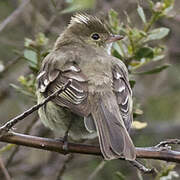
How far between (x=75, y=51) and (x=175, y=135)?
2.60 meters

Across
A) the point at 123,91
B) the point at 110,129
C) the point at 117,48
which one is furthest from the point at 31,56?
the point at 110,129

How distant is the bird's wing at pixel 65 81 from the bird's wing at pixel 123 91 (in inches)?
11.8

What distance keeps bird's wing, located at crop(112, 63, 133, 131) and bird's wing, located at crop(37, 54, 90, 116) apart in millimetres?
301

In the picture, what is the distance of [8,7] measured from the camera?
299 inches

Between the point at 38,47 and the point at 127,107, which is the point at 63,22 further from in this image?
the point at 127,107

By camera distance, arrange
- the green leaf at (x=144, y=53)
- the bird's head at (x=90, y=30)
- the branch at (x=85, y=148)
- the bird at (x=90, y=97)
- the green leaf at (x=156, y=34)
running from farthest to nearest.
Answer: the bird's head at (x=90, y=30) < the green leaf at (x=156, y=34) < the green leaf at (x=144, y=53) < the bird at (x=90, y=97) < the branch at (x=85, y=148)

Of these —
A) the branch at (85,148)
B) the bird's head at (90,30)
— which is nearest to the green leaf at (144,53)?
the bird's head at (90,30)

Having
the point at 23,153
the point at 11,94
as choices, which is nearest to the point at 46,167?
the point at 23,153

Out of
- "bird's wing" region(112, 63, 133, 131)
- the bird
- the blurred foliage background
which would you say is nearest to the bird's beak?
the bird

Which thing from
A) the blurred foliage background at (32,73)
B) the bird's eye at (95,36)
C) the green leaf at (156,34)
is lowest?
the blurred foliage background at (32,73)

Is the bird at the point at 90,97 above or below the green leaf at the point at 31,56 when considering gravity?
below

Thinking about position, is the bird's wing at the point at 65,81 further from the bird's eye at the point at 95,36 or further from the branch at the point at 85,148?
the bird's eye at the point at 95,36

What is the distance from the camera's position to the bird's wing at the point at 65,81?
4113 mm

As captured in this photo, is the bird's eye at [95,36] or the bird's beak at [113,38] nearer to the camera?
the bird's beak at [113,38]
